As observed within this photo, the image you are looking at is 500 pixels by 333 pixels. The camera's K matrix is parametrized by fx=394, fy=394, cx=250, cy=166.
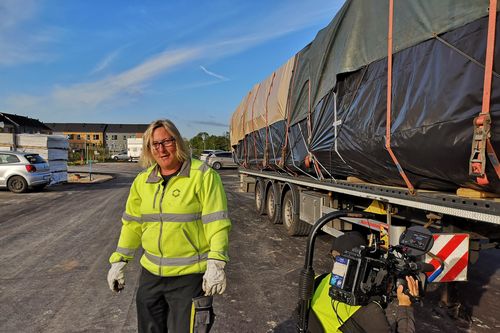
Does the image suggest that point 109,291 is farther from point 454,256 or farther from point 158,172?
point 454,256

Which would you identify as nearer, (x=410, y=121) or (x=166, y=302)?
(x=166, y=302)

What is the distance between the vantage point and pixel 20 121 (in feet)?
253

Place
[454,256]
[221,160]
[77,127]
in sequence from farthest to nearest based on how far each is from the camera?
[77,127] < [221,160] < [454,256]

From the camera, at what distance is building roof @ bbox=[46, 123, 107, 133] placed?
109 meters

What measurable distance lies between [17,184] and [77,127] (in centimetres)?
10377

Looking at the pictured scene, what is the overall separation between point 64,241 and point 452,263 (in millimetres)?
6427

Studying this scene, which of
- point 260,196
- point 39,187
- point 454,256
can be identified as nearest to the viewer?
point 454,256

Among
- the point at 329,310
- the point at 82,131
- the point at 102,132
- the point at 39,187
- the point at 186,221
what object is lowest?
the point at 39,187

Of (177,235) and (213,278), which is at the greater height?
(177,235)

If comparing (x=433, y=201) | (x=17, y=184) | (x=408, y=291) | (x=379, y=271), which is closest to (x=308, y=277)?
(x=379, y=271)

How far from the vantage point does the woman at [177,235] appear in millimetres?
2406

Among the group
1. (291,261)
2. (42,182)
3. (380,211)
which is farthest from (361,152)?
(42,182)

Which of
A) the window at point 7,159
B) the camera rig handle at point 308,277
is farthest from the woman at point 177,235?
the window at point 7,159

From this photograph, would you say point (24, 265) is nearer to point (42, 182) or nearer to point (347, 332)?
point (347, 332)
